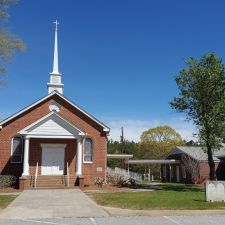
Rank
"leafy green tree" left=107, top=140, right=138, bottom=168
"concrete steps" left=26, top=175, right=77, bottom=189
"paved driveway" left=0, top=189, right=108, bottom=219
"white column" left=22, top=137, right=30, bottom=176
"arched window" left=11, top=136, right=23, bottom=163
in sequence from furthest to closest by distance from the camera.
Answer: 1. "leafy green tree" left=107, top=140, right=138, bottom=168
2. "arched window" left=11, top=136, right=23, bottom=163
3. "white column" left=22, top=137, right=30, bottom=176
4. "concrete steps" left=26, top=175, right=77, bottom=189
5. "paved driveway" left=0, top=189, right=108, bottom=219

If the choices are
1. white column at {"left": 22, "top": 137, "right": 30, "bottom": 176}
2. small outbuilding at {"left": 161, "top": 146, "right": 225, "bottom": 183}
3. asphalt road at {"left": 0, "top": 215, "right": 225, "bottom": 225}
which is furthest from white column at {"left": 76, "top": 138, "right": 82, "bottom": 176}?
small outbuilding at {"left": 161, "top": 146, "right": 225, "bottom": 183}

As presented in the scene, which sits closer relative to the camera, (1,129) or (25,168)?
(25,168)

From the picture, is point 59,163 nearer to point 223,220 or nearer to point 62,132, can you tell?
point 62,132

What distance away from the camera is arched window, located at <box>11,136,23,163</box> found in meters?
31.9

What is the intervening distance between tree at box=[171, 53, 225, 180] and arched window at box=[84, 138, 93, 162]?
776 centimetres

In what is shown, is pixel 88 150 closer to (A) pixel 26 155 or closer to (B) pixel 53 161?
(B) pixel 53 161

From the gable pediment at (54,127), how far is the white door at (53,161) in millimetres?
2121

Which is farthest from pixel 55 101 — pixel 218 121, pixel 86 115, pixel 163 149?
pixel 163 149

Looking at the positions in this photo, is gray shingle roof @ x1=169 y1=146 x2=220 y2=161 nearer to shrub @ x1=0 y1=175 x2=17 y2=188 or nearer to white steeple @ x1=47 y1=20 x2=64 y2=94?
white steeple @ x1=47 y1=20 x2=64 y2=94

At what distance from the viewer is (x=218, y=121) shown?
29672 millimetres

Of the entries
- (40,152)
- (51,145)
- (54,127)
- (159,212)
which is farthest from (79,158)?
(159,212)

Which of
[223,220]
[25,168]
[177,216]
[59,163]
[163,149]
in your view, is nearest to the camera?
[223,220]

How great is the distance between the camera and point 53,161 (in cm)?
3195

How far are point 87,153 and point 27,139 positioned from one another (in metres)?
5.56
